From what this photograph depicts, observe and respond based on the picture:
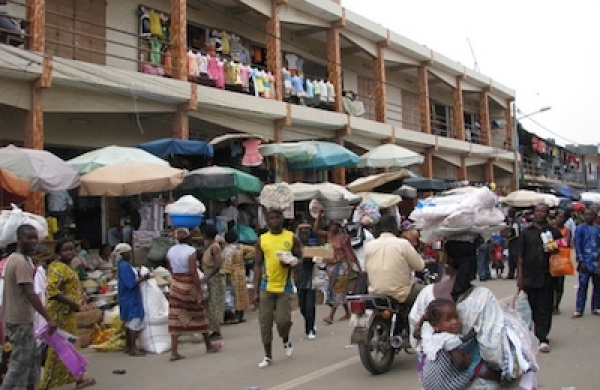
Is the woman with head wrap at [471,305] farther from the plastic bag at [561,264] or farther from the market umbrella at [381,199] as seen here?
the market umbrella at [381,199]

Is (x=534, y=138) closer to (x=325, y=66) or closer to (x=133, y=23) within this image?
(x=325, y=66)

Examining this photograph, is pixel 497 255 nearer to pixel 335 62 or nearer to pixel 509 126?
pixel 335 62

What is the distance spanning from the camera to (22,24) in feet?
42.4

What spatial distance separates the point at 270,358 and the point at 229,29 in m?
13.0

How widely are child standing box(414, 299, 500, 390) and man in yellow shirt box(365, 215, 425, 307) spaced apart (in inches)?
127

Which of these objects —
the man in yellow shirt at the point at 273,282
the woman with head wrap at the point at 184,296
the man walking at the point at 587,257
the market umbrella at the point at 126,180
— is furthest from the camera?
the market umbrella at the point at 126,180

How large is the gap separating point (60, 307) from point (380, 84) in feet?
58.0

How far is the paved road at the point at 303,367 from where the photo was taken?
627cm

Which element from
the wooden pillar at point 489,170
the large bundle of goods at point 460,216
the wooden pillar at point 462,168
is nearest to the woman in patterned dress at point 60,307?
the large bundle of goods at point 460,216

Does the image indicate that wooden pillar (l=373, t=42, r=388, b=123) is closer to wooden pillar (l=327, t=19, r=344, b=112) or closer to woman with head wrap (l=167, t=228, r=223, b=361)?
wooden pillar (l=327, t=19, r=344, b=112)

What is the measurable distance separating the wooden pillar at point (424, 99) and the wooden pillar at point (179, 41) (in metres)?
13.4

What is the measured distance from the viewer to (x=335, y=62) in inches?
787

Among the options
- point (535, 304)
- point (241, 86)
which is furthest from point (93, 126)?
point (535, 304)

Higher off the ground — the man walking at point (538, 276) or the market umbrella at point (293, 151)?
the market umbrella at point (293, 151)
